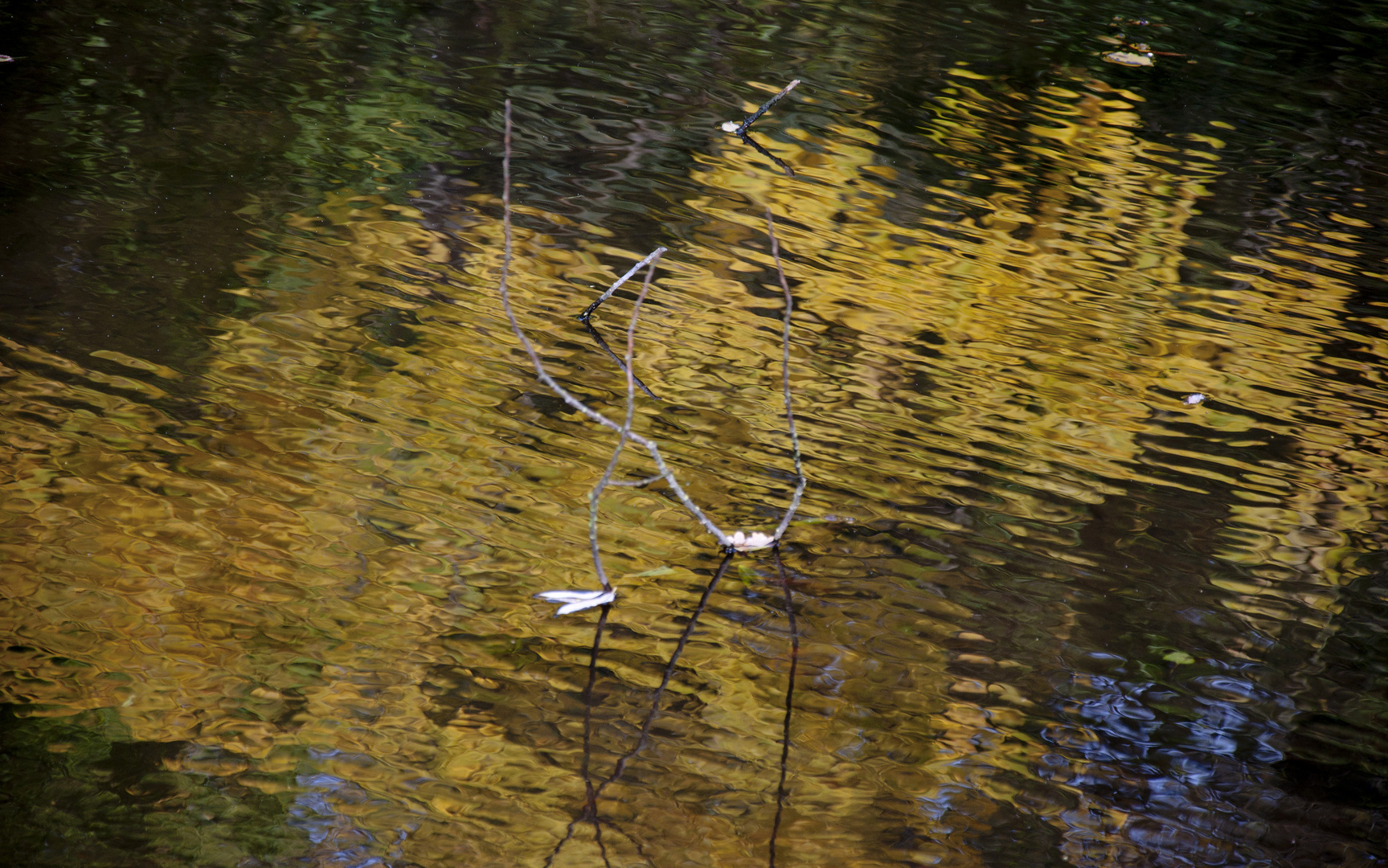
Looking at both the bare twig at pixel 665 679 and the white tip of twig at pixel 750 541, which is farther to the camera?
the white tip of twig at pixel 750 541

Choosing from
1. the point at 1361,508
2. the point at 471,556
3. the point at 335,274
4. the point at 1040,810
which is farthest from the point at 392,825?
the point at 1361,508

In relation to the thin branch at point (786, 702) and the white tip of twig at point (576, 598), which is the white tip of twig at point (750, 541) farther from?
the white tip of twig at point (576, 598)

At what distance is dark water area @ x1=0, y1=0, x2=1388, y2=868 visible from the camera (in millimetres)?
1750


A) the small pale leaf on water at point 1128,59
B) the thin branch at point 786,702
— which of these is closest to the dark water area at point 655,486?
the thin branch at point 786,702

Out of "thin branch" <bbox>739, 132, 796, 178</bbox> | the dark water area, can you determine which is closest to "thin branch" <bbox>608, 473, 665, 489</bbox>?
the dark water area

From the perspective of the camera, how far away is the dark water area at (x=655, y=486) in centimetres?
175

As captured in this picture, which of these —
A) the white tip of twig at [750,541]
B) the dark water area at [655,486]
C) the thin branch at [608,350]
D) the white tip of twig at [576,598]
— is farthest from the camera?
the thin branch at [608,350]

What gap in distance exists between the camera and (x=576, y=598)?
207cm

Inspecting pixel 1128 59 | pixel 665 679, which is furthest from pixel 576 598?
pixel 1128 59

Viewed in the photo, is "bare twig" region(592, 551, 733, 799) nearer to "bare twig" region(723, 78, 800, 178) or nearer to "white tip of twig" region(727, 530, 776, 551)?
"white tip of twig" region(727, 530, 776, 551)

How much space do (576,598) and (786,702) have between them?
45 centimetres

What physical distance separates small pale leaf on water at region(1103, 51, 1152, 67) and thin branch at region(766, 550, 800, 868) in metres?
4.64

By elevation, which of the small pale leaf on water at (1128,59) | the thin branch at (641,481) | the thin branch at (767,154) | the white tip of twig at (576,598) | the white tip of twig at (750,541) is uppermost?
the small pale leaf on water at (1128,59)

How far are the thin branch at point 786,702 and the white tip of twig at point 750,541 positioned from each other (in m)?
0.03
